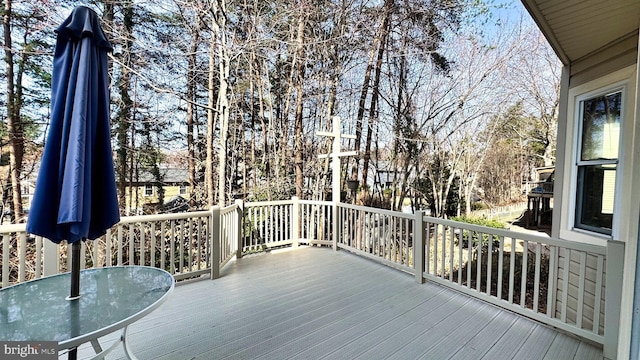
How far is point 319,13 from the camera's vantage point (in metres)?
6.46

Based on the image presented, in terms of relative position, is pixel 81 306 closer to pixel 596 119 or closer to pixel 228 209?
pixel 228 209

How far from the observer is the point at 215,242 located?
3.58 metres

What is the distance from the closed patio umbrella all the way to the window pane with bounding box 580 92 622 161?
169 inches

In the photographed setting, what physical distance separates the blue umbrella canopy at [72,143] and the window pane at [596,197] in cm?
425

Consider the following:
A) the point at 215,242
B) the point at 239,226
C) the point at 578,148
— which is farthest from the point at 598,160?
the point at 239,226

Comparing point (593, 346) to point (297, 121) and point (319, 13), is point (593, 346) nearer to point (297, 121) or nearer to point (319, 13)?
point (297, 121)

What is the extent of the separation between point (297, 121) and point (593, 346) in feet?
20.1

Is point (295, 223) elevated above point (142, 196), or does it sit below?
below

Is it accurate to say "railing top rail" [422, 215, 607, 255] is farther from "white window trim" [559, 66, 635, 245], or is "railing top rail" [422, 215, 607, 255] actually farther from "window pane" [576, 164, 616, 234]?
"window pane" [576, 164, 616, 234]

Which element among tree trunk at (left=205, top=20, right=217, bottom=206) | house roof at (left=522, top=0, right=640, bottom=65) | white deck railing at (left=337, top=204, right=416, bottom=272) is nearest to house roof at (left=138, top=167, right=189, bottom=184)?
tree trunk at (left=205, top=20, right=217, bottom=206)

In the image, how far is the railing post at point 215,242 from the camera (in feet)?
11.6

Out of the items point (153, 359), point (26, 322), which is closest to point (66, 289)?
point (26, 322)

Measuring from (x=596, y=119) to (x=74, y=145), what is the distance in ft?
14.7

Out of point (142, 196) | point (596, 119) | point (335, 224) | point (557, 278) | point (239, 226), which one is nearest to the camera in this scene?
point (596, 119)
